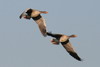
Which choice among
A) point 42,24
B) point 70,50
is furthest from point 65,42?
point 42,24

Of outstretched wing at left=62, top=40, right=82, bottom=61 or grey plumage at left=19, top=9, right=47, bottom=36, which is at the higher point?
grey plumage at left=19, top=9, right=47, bottom=36

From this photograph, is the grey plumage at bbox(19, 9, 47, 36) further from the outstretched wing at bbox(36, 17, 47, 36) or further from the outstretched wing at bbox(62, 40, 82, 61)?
the outstretched wing at bbox(62, 40, 82, 61)

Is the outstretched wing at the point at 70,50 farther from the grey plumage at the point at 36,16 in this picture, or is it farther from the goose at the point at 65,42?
the grey plumage at the point at 36,16

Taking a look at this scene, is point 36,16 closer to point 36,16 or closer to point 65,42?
point 36,16

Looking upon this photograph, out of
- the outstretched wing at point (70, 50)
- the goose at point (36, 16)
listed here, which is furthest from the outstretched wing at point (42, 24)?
the outstretched wing at point (70, 50)

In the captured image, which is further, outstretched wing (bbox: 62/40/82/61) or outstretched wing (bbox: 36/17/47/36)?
outstretched wing (bbox: 62/40/82/61)

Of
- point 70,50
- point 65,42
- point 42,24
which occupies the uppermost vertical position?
point 42,24

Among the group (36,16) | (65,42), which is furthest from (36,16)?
(65,42)

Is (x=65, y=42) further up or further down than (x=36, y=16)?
further down

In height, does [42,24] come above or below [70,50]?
above

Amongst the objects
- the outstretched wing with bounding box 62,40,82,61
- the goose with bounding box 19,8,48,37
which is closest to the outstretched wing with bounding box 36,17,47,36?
the goose with bounding box 19,8,48,37

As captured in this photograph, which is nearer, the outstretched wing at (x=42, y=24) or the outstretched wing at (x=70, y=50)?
the outstretched wing at (x=42, y=24)

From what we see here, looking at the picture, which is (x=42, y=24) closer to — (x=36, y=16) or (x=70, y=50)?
(x=36, y=16)

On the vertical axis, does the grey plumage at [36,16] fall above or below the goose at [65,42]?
above
